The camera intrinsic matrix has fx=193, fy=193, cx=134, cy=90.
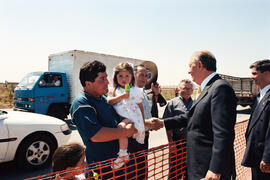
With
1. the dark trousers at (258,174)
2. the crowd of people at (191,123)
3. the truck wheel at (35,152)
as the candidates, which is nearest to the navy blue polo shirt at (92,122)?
the crowd of people at (191,123)

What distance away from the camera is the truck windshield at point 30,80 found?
8297 mm

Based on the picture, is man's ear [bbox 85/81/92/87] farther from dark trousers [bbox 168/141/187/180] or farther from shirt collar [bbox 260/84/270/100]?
shirt collar [bbox 260/84/270/100]

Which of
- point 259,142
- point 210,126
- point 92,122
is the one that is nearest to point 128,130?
point 92,122

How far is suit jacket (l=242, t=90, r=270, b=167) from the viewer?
8.07 ft

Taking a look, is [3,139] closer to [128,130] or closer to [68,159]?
[68,159]

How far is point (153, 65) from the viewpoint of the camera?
4.08 metres

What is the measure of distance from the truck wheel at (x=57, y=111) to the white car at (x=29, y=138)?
4.34 metres

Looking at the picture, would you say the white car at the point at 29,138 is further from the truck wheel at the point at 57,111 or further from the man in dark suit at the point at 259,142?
the truck wheel at the point at 57,111

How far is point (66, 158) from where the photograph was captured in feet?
5.45

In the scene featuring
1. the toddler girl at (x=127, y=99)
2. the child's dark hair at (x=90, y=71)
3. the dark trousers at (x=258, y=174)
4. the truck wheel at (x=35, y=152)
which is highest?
the child's dark hair at (x=90, y=71)

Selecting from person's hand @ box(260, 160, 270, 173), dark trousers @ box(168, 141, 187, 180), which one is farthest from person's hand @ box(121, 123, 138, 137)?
person's hand @ box(260, 160, 270, 173)

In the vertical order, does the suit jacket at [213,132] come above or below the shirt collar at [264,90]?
below

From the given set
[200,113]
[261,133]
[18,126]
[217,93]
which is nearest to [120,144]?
[200,113]

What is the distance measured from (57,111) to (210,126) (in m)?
8.05
